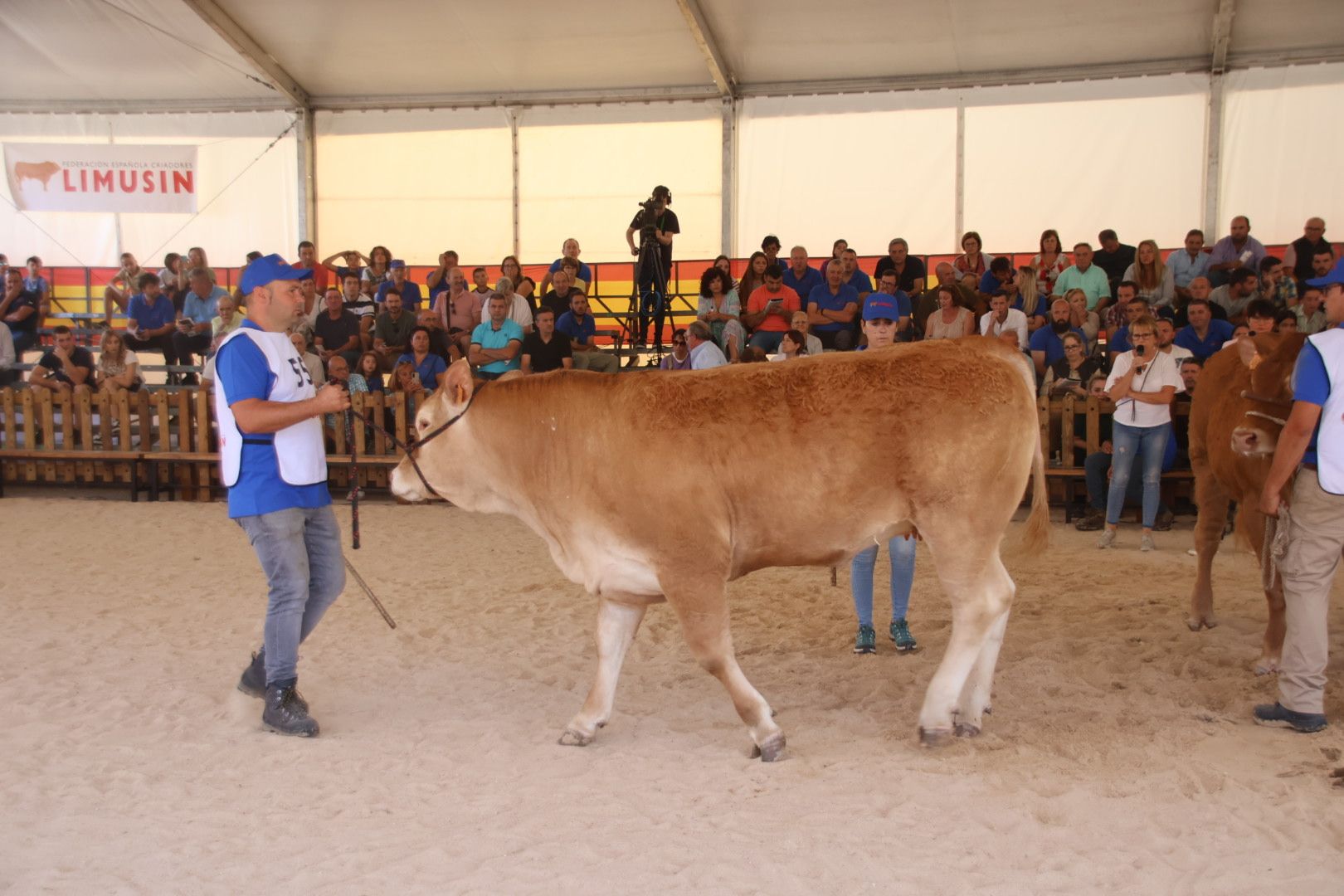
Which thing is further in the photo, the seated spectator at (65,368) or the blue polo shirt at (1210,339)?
the seated spectator at (65,368)

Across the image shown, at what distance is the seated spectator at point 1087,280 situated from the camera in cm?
1264

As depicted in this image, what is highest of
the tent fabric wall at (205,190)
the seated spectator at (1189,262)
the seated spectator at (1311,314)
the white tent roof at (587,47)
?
the white tent roof at (587,47)

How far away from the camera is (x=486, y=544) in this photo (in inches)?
387

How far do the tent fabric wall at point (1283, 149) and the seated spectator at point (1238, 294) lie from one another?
273 cm

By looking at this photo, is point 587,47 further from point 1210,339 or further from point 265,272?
point 265,272

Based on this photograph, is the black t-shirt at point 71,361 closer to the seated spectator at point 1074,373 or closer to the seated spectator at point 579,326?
Answer: the seated spectator at point 579,326

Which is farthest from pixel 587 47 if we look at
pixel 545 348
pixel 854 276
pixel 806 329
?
pixel 806 329

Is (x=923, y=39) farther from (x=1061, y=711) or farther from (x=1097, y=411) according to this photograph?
(x=1061, y=711)

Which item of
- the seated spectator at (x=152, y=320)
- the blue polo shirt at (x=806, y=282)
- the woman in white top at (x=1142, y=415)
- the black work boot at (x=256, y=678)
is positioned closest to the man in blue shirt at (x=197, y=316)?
the seated spectator at (x=152, y=320)

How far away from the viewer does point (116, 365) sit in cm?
1334

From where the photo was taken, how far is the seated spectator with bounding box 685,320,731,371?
38.6 ft

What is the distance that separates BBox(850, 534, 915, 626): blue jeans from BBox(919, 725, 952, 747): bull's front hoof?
1328 mm

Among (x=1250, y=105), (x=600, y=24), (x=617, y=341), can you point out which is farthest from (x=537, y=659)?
(x=1250, y=105)

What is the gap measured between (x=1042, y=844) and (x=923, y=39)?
12681mm
